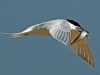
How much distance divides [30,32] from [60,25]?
0.55 metres

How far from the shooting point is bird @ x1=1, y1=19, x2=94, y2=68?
3.95m

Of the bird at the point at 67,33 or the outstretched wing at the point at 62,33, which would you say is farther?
the bird at the point at 67,33

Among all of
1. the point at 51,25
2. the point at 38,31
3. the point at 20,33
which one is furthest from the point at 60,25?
the point at 20,33

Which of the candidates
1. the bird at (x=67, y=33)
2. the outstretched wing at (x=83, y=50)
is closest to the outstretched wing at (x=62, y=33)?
the bird at (x=67, y=33)

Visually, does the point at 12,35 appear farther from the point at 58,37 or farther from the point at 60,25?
the point at 58,37

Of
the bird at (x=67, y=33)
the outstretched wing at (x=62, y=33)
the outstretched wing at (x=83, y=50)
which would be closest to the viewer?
the outstretched wing at (x=62, y=33)

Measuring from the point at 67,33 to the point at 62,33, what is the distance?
0.07 metres

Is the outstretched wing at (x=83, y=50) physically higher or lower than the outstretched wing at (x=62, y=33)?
lower

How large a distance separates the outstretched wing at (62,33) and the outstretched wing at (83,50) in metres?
0.86

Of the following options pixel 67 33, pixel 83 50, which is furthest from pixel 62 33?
pixel 83 50

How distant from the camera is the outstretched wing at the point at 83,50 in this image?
206 inches

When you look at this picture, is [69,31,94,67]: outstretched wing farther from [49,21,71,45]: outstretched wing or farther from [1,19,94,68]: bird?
[49,21,71,45]: outstretched wing

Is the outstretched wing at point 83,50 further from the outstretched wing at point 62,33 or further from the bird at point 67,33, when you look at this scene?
the outstretched wing at point 62,33

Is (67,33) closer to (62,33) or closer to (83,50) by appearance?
(62,33)
